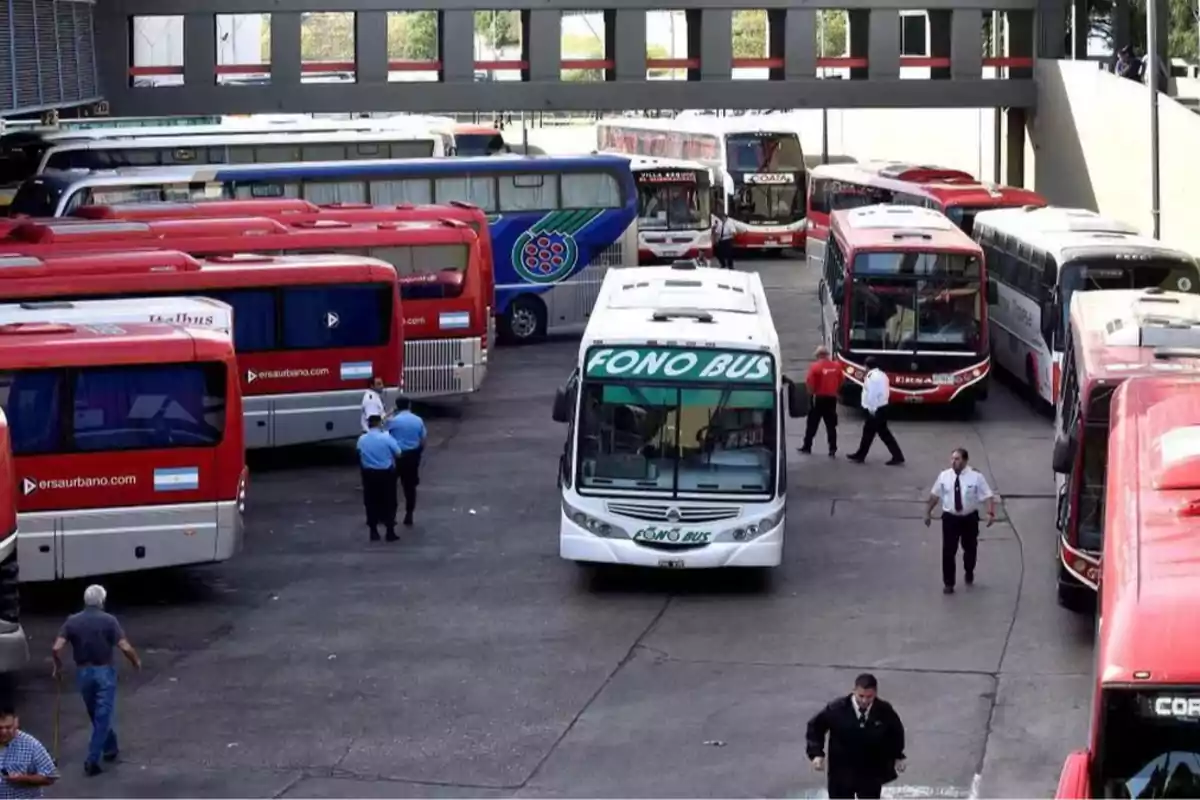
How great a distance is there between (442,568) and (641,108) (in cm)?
2896

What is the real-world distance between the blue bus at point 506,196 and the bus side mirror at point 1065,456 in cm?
1979

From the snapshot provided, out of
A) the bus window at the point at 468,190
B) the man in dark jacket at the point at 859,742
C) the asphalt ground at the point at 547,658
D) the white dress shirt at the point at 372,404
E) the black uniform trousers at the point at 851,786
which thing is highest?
the bus window at the point at 468,190

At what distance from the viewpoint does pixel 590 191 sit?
1537 inches

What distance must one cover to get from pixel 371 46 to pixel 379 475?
27519mm

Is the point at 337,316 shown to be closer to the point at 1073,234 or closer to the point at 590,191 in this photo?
the point at 1073,234

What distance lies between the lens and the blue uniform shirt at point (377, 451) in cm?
2277

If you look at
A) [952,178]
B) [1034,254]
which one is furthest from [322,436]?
[952,178]

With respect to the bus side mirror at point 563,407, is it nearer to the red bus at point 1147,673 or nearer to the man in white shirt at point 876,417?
the man in white shirt at point 876,417

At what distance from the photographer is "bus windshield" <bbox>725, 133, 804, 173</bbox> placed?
2124 inches

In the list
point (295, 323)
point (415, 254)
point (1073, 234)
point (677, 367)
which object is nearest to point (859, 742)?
point (677, 367)

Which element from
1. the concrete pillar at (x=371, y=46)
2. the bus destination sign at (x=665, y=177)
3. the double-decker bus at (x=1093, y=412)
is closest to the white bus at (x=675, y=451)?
the double-decker bus at (x=1093, y=412)

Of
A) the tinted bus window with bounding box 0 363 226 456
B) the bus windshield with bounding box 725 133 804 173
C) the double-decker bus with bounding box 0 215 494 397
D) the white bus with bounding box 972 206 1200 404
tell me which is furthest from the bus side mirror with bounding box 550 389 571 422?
the bus windshield with bounding box 725 133 804 173

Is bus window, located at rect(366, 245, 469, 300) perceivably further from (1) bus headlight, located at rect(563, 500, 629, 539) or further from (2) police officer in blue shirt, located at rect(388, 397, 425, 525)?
(1) bus headlight, located at rect(563, 500, 629, 539)

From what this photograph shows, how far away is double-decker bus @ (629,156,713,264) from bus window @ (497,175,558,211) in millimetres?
9305
